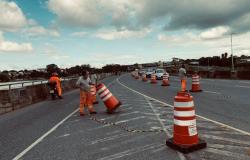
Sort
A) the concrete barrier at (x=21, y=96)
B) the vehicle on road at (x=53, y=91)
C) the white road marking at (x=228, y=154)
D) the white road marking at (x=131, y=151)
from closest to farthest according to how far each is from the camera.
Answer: the white road marking at (x=228, y=154), the white road marking at (x=131, y=151), the concrete barrier at (x=21, y=96), the vehicle on road at (x=53, y=91)


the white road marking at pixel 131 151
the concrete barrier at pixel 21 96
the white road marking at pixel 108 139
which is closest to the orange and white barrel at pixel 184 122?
the white road marking at pixel 131 151

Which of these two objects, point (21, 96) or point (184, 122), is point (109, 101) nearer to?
point (184, 122)

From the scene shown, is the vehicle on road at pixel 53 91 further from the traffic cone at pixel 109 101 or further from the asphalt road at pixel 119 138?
the asphalt road at pixel 119 138

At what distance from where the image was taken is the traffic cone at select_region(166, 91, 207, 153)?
6.88m

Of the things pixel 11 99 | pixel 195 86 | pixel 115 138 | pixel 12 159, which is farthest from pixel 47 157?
pixel 195 86

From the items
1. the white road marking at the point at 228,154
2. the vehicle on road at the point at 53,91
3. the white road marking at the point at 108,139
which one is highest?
the vehicle on road at the point at 53,91

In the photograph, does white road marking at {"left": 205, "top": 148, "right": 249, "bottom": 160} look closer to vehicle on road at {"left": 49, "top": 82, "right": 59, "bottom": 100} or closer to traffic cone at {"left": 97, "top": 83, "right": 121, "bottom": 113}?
traffic cone at {"left": 97, "top": 83, "right": 121, "bottom": 113}

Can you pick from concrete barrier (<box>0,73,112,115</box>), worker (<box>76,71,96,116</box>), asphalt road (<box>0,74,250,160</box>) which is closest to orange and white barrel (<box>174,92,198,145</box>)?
asphalt road (<box>0,74,250,160</box>)

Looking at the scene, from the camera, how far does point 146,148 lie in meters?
7.20

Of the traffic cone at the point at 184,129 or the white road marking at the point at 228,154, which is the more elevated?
the traffic cone at the point at 184,129

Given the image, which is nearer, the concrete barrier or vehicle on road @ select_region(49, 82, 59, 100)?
the concrete barrier

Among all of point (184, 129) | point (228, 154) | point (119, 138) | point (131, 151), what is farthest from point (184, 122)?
point (119, 138)

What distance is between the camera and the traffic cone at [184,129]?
6.88 metres

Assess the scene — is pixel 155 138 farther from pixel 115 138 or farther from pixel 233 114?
pixel 233 114
